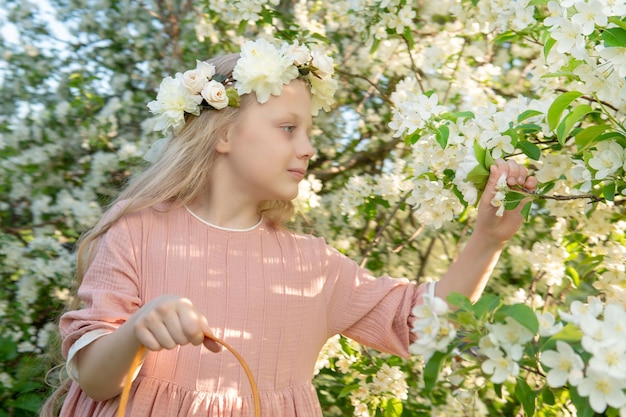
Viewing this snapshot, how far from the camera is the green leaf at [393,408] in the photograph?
237 cm

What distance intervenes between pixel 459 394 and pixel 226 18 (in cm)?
224

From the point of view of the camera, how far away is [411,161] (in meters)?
3.21

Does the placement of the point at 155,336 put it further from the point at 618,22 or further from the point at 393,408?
the point at 393,408

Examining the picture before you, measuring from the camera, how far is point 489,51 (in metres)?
3.32

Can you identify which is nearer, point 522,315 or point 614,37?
point 522,315

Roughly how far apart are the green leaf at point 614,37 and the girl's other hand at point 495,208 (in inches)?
13.2

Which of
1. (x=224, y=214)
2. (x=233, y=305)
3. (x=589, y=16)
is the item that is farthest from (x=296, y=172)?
(x=589, y=16)

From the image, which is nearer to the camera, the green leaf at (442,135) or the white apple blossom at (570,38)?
the white apple blossom at (570,38)

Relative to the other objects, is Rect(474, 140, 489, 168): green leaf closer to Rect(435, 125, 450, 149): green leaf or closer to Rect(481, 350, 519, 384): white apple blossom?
Rect(435, 125, 450, 149): green leaf

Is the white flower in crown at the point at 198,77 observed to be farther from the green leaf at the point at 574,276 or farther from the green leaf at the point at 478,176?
the green leaf at the point at 574,276

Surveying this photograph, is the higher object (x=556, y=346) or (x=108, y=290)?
(x=556, y=346)

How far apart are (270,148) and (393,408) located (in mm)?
974

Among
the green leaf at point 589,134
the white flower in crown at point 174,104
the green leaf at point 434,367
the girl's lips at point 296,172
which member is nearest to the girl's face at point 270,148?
the girl's lips at point 296,172

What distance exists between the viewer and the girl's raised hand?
138cm
